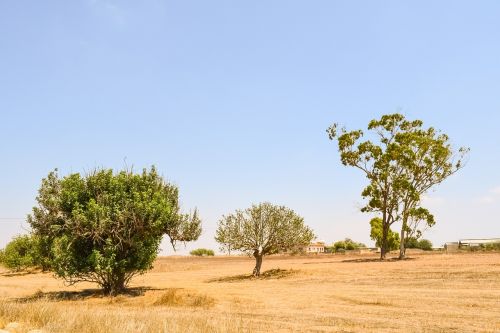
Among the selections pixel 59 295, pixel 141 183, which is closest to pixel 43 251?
pixel 59 295

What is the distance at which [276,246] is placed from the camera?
43188 millimetres

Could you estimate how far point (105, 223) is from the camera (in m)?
28.2

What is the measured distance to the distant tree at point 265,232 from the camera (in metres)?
42.9

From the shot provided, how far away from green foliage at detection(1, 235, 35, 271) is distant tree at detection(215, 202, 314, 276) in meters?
37.3

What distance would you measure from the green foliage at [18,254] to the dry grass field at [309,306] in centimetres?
3881

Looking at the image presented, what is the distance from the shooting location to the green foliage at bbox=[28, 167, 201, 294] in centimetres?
2852

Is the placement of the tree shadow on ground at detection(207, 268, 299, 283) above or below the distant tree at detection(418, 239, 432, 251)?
below

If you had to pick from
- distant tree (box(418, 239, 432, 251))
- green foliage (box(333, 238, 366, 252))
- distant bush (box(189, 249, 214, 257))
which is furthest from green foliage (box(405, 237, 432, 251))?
distant bush (box(189, 249, 214, 257))

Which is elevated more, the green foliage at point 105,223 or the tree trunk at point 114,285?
the green foliage at point 105,223

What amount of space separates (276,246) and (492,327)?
26.6 m

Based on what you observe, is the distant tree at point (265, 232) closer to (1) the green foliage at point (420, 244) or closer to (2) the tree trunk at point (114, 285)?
(2) the tree trunk at point (114, 285)

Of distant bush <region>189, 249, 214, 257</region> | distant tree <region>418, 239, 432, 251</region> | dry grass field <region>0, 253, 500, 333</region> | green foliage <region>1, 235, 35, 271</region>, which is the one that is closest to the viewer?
dry grass field <region>0, 253, 500, 333</region>

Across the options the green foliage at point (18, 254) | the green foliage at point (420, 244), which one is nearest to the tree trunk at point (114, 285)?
the green foliage at point (18, 254)

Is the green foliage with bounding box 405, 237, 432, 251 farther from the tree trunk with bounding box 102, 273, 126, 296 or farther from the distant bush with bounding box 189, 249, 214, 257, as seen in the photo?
the tree trunk with bounding box 102, 273, 126, 296
